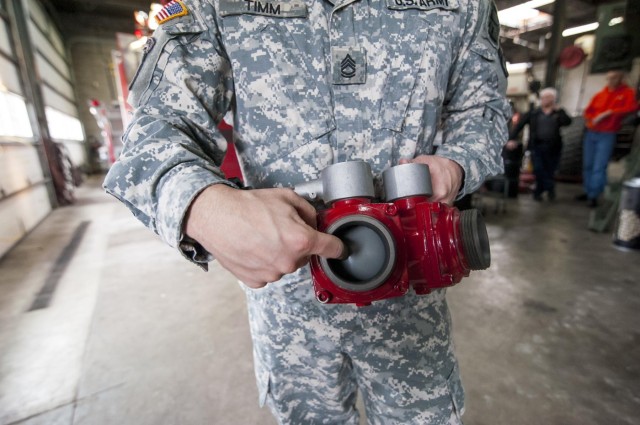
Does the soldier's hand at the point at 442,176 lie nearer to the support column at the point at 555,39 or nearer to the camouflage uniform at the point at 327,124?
the camouflage uniform at the point at 327,124

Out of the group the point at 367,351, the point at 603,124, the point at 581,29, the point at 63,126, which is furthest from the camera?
Answer: the point at 581,29

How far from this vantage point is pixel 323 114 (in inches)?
24.8

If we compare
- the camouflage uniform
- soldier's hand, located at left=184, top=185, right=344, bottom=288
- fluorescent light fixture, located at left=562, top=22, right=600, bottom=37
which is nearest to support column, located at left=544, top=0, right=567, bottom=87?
fluorescent light fixture, located at left=562, top=22, right=600, bottom=37

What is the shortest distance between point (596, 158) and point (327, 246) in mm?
4538

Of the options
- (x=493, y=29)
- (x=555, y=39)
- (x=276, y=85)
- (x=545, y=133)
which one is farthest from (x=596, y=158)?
(x=276, y=85)

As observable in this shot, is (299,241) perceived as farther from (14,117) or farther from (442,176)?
(14,117)

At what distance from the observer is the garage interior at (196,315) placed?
53.5 inches

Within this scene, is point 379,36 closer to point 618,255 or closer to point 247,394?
point 247,394

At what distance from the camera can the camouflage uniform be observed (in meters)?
0.53

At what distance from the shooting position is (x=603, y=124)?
3.60m

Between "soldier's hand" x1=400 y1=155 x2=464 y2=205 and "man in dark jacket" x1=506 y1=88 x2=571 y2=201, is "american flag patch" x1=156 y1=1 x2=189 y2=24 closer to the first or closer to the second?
"soldier's hand" x1=400 y1=155 x2=464 y2=205

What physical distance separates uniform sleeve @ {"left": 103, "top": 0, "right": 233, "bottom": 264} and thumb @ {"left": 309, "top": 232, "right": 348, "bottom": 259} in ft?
0.48

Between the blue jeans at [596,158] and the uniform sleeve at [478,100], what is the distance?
3971 mm

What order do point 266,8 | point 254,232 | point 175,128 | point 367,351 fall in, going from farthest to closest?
1. point 367,351
2. point 266,8
3. point 175,128
4. point 254,232
